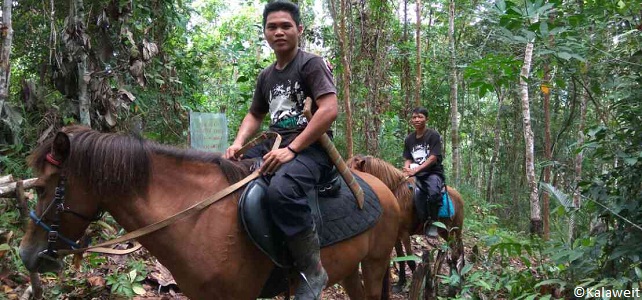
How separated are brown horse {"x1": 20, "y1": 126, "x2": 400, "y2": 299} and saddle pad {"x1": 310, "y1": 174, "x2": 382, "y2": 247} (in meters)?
0.50

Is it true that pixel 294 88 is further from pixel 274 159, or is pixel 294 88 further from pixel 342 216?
pixel 342 216

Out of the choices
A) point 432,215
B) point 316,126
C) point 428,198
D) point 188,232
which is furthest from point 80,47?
point 432,215

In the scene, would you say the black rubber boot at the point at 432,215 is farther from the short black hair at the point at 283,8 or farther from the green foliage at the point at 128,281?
the short black hair at the point at 283,8

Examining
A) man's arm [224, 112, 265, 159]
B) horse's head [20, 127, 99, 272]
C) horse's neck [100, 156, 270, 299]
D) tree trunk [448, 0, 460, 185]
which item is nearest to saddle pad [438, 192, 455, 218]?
man's arm [224, 112, 265, 159]

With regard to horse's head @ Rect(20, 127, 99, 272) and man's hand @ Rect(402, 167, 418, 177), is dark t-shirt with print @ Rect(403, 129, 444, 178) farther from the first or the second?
horse's head @ Rect(20, 127, 99, 272)

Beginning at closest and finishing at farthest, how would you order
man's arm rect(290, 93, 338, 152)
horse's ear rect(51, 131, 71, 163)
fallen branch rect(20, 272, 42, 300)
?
horse's ear rect(51, 131, 71, 163), man's arm rect(290, 93, 338, 152), fallen branch rect(20, 272, 42, 300)

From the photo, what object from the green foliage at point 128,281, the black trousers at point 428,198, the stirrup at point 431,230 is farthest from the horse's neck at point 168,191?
the stirrup at point 431,230

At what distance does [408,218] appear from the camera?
6.86 m

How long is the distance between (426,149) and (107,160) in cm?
563

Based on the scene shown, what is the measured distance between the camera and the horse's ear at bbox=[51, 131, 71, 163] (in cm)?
243

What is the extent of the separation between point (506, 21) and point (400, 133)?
10453 millimetres

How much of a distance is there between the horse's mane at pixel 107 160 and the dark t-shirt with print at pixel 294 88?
3.02 ft

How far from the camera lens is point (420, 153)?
738 cm

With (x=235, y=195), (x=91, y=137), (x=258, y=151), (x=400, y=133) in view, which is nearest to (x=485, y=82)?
(x=258, y=151)
